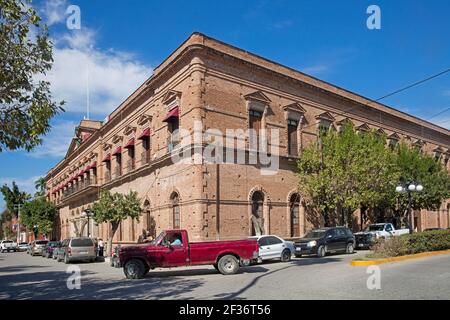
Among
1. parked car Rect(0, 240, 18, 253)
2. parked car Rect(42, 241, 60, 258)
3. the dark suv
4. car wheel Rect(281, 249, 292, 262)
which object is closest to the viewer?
car wheel Rect(281, 249, 292, 262)

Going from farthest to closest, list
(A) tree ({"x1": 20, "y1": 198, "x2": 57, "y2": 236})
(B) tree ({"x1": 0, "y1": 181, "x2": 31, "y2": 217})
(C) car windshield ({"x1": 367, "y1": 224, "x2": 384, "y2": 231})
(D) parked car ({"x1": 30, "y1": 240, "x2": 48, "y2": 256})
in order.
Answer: (B) tree ({"x1": 0, "y1": 181, "x2": 31, "y2": 217}) → (A) tree ({"x1": 20, "y1": 198, "x2": 57, "y2": 236}) → (D) parked car ({"x1": 30, "y1": 240, "x2": 48, "y2": 256}) → (C) car windshield ({"x1": 367, "y1": 224, "x2": 384, "y2": 231})

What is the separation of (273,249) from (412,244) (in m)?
6.47

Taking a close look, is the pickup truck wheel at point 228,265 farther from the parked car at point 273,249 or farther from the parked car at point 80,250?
the parked car at point 80,250

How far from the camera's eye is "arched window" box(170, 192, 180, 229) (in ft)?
86.2

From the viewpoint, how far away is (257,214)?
27.0 m

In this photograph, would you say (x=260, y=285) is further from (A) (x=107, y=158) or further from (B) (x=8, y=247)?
(B) (x=8, y=247)

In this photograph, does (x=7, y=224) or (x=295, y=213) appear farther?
(x=7, y=224)

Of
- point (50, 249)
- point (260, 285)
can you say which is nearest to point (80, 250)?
point (50, 249)

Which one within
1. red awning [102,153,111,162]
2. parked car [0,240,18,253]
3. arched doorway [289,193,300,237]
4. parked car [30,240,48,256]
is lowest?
parked car [0,240,18,253]

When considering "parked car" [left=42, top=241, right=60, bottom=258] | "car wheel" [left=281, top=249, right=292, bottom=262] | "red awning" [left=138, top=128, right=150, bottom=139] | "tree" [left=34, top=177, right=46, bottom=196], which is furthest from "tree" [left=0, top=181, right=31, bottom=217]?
"car wheel" [left=281, top=249, right=292, bottom=262]

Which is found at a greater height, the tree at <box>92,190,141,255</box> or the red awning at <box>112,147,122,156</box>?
the red awning at <box>112,147,122,156</box>

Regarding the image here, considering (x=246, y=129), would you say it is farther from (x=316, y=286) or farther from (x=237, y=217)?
(x=316, y=286)

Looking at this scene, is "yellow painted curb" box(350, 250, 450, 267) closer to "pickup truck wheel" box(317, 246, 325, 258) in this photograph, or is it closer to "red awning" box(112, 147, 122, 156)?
"pickup truck wheel" box(317, 246, 325, 258)

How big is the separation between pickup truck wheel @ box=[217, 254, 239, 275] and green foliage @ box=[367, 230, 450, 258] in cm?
624
